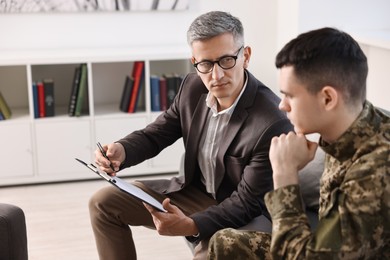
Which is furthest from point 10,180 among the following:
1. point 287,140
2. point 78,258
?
point 287,140

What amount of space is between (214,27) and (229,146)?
0.41m

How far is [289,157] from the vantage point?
61.7 inches

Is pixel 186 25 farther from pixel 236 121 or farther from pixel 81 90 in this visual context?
pixel 236 121

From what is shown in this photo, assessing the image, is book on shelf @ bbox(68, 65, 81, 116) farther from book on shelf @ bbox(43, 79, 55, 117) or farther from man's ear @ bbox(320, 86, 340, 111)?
man's ear @ bbox(320, 86, 340, 111)

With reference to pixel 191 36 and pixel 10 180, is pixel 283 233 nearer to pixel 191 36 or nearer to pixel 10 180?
pixel 191 36

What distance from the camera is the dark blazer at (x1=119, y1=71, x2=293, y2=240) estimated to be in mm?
2053

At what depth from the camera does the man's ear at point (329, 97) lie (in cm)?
147

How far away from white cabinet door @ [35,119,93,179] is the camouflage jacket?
7.89ft

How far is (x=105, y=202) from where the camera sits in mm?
2305

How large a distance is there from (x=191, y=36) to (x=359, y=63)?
795 mm

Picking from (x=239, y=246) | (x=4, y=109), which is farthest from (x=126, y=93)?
(x=239, y=246)

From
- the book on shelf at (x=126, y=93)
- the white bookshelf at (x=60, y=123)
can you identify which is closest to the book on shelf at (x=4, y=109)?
the white bookshelf at (x=60, y=123)

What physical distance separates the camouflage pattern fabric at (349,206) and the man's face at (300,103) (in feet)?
0.21

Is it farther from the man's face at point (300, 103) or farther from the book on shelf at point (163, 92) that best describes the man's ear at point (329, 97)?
the book on shelf at point (163, 92)
